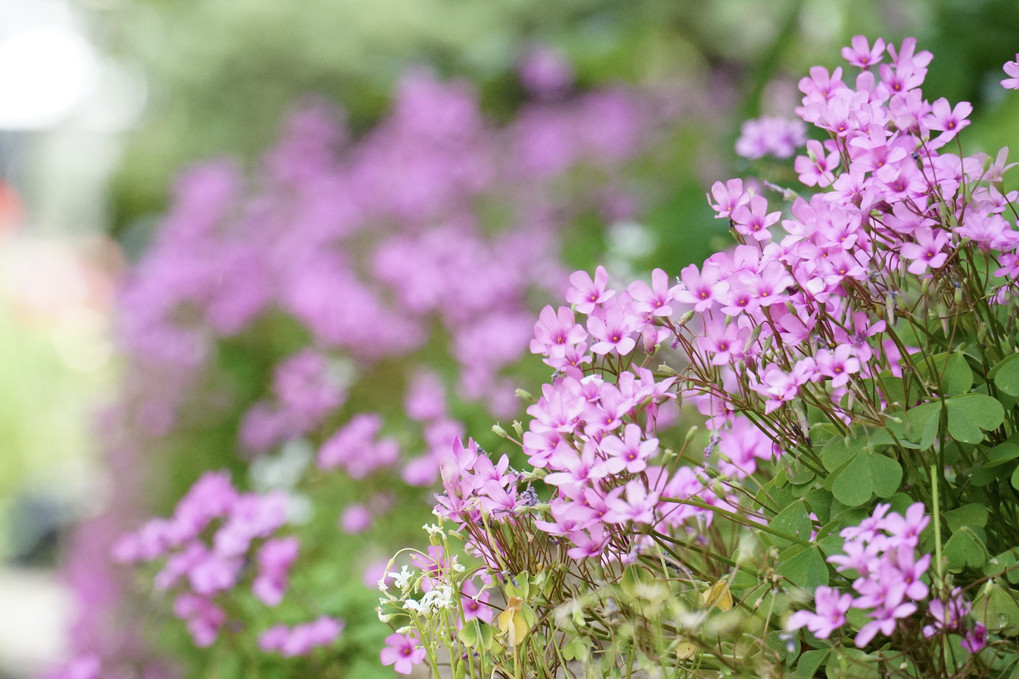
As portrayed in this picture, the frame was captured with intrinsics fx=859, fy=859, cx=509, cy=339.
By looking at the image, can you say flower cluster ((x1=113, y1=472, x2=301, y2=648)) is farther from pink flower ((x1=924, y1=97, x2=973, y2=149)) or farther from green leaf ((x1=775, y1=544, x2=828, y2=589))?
pink flower ((x1=924, y1=97, x2=973, y2=149))

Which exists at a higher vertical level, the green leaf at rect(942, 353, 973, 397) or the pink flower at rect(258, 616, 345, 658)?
the pink flower at rect(258, 616, 345, 658)

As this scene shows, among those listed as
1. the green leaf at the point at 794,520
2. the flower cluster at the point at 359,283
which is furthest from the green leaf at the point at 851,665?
the flower cluster at the point at 359,283

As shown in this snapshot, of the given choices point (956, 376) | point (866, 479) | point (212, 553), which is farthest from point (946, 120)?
point (212, 553)

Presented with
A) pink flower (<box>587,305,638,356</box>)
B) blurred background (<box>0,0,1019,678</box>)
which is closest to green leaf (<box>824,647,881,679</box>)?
pink flower (<box>587,305,638,356</box>)

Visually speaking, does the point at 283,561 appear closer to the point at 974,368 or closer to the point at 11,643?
the point at 974,368

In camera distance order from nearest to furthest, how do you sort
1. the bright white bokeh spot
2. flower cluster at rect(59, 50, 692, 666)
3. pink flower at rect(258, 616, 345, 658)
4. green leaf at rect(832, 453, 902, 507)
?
1. green leaf at rect(832, 453, 902, 507)
2. pink flower at rect(258, 616, 345, 658)
3. flower cluster at rect(59, 50, 692, 666)
4. the bright white bokeh spot

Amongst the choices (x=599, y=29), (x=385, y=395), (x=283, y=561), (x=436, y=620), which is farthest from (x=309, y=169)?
(x=436, y=620)
